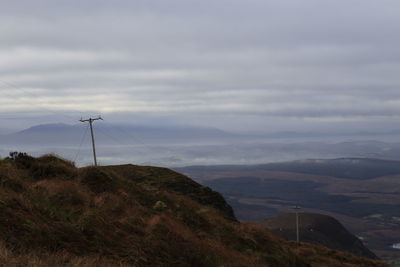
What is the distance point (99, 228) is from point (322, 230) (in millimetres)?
177139

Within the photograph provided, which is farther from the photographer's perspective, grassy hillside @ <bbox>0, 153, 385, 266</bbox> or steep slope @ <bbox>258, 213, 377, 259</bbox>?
steep slope @ <bbox>258, 213, 377, 259</bbox>

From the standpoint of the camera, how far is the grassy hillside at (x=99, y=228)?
35.0 ft

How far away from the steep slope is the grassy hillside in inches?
5022

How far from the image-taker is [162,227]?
15.2 meters

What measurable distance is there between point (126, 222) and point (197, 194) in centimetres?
2242

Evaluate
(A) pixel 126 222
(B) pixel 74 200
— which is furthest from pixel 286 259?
(B) pixel 74 200

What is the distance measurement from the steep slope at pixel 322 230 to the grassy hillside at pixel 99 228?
128 meters

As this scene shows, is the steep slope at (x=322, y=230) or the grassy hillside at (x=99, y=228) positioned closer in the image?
the grassy hillside at (x=99, y=228)

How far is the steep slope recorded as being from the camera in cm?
14801

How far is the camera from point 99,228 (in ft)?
43.6

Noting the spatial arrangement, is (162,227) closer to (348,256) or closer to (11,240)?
(11,240)

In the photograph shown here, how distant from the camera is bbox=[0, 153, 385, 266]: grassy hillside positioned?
1067 centimetres

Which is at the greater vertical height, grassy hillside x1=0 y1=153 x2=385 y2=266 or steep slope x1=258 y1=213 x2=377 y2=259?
grassy hillside x1=0 y1=153 x2=385 y2=266

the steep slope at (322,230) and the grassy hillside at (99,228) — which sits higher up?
the grassy hillside at (99,228)
